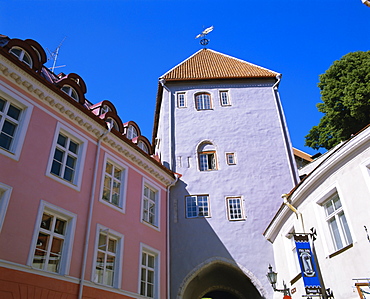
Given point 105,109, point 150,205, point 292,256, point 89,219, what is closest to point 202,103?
point 105,109

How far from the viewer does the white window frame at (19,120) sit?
9.95 m

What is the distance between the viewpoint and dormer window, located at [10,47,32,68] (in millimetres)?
11625

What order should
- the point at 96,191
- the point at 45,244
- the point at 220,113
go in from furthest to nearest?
1. the point at 220,113
2. the point at 96,191
3. the point at 45,244

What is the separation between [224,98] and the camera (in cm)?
2088

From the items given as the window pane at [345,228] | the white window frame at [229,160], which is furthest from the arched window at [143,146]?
the window pane at [345,228]

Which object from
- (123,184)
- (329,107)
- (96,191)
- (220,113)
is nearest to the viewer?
(96,191)

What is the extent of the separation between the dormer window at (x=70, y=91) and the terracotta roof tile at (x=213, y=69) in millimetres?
8279

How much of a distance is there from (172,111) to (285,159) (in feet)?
22.4

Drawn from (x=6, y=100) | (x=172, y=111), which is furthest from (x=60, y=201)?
(x=172, y=111)

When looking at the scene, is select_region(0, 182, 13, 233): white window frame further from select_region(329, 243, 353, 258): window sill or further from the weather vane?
the weather vane

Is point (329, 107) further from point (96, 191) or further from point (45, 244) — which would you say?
point (45, 244)

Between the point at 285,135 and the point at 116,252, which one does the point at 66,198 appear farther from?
the point at 285,135

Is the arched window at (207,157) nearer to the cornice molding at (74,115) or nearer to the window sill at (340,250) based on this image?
the cornice molding at (74,115)

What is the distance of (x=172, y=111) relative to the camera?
2042cm
